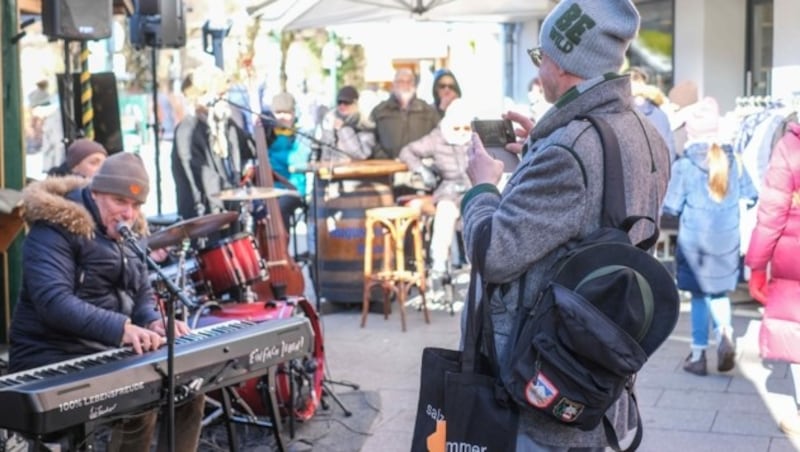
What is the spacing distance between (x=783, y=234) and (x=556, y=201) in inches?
144

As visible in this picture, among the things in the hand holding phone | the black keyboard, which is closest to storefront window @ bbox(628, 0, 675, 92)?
the black keyboard

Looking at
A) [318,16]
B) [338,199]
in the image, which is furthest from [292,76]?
[338,199]

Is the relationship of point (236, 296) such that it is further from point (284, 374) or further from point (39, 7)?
point (39, 7)

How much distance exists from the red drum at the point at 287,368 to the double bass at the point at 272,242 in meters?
1.93

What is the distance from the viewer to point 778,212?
249 inches

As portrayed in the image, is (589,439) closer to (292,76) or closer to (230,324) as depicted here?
(230,324)

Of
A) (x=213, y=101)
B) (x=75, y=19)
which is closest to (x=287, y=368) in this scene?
(x=75, y=19)

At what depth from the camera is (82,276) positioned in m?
5.10

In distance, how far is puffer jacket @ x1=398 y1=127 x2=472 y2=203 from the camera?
10.4 m

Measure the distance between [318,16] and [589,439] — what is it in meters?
12.3

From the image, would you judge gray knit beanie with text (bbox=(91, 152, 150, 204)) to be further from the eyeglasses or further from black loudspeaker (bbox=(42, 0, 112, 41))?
black loudspeaker (bbox=(42, 0, 112, 41))

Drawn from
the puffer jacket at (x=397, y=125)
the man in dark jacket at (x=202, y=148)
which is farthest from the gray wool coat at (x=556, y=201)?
the puffer jacket at (x=397, y=125)

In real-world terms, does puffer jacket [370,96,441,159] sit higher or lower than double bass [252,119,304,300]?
higher

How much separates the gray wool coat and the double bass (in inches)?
227
